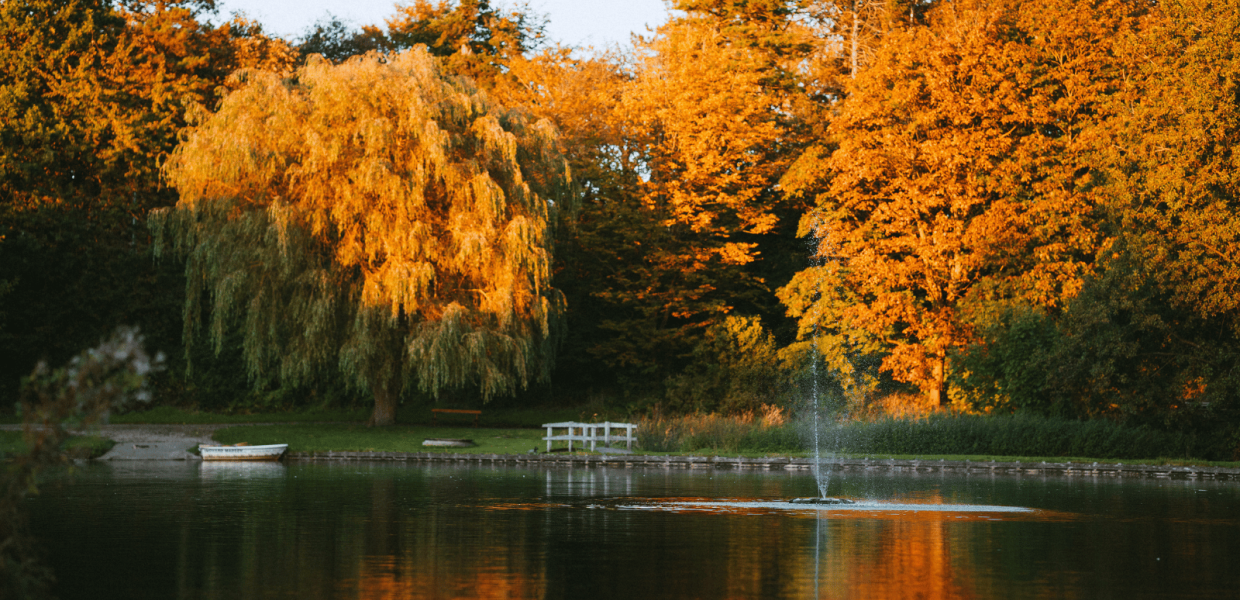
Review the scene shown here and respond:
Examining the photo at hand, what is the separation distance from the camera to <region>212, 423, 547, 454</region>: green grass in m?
32.8

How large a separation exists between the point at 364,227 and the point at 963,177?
19728 mm

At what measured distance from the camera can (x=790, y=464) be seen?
93.9ft

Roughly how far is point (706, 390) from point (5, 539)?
36.1 m

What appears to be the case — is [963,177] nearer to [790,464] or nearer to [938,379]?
[938,379]

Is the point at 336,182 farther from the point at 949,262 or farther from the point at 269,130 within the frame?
the point at 949,262

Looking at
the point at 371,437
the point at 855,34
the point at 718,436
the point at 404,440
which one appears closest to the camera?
the point at 718,436

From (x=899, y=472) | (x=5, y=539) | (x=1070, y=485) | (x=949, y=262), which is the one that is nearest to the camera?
(x=5, y=539)

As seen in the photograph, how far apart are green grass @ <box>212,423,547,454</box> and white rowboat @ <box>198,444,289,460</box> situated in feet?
3.93

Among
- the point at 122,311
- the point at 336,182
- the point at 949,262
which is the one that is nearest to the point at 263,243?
the point at 336,182

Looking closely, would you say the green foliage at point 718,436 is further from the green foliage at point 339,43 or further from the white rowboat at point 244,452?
the green foliage at point 339,43

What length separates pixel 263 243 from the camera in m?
35.2

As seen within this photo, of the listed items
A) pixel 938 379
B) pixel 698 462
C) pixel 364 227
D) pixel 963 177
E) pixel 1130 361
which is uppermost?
pixel 963 177

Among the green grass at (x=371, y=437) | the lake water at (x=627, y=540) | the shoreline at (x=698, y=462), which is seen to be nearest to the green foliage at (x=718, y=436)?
the shoreline at (x=698, y=462)

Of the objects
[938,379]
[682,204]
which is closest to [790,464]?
[938,379]
